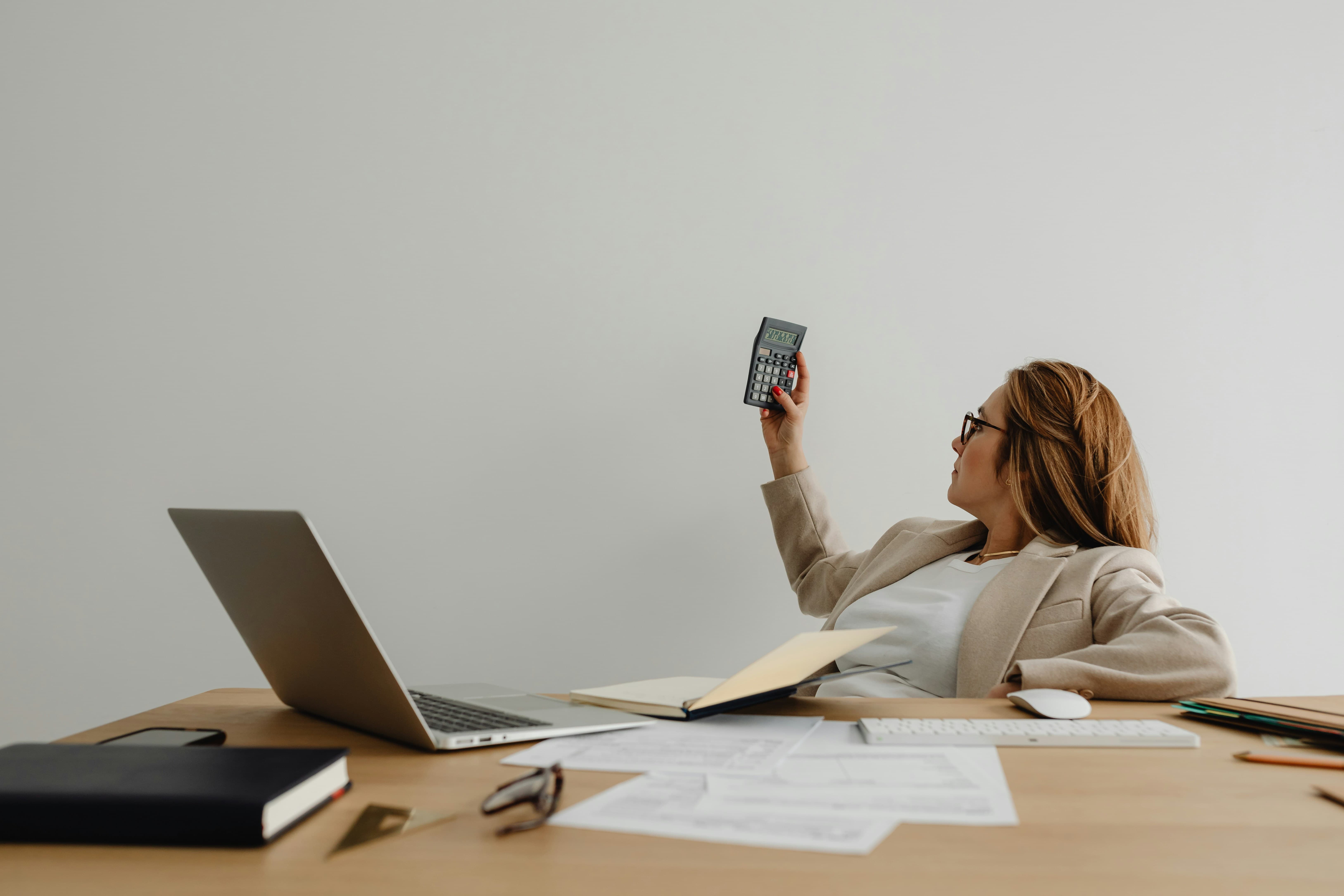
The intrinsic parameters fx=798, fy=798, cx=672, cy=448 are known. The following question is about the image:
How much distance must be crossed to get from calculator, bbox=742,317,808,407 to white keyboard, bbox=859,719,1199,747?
836 mm

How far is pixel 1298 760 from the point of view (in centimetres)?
63

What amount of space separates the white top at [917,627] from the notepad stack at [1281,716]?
0.40m

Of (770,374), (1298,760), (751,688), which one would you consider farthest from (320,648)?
(770,374)

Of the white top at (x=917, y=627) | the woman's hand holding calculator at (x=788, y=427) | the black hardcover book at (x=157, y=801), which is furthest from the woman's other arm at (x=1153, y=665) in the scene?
the black hardcover book at (x=157, y=801)

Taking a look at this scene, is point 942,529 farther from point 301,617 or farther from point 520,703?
point 301,617

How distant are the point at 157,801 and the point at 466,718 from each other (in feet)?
1.12

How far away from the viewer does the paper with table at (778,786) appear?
48cm

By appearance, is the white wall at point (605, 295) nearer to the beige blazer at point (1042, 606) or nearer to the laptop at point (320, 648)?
the beige blazer at point (1042, 606)

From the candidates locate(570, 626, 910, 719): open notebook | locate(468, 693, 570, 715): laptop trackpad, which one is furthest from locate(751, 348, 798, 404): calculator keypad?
locate(468, 693, 570, 715): laptop trackpad

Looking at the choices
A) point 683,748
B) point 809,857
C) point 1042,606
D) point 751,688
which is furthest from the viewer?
point 1042,606

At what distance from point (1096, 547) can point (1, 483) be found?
2.14 m

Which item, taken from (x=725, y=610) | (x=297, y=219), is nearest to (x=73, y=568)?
(x=297, y=219)

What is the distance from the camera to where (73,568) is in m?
1.68

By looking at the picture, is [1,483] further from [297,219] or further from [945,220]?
[945,220]
